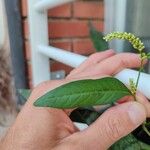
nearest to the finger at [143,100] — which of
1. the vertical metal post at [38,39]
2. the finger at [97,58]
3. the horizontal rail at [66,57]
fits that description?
the finger at [97,58]

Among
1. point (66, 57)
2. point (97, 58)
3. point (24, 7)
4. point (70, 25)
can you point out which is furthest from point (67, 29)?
point (97, 58)

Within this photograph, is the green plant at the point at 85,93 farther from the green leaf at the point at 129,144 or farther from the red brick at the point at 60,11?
the red brick at the point at 60,11

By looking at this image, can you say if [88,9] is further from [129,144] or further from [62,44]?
[129,144]

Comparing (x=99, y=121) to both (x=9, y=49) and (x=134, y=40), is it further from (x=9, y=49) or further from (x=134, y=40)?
(x=9, y=49)

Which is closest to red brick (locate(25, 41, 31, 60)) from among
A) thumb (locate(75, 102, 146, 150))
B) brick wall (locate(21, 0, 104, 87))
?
brick wall (locate(21, 0, 104, 87))

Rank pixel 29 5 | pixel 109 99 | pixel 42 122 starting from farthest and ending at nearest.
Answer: pixel 29 5, pixel 42 122, pixel 109 99

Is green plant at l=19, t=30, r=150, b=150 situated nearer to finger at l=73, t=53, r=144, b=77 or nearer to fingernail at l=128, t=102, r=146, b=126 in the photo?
fingernail at l=128, t=102, r=146, b=126

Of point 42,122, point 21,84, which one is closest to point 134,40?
point 42,122
